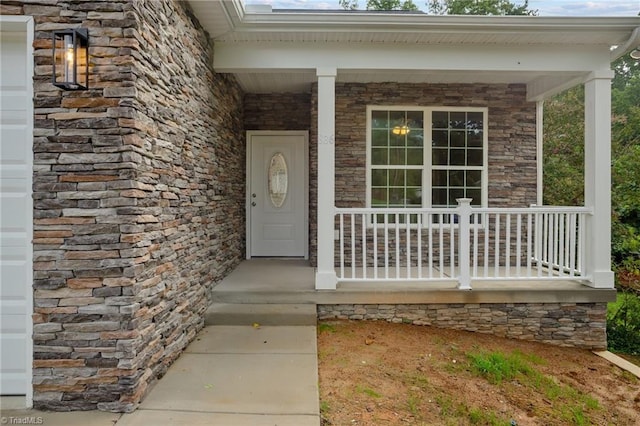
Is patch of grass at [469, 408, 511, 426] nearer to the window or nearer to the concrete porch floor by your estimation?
the concrete porch floor

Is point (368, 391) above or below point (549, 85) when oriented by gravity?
below

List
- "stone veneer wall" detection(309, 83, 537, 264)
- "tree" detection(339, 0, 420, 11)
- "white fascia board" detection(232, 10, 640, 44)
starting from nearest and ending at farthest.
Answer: "white fascia board" detection(232, 10, 640, 44), "stone veneer wall" detection(309, 83, 537, 264), "tree" detection(339, 0, 420, 11)

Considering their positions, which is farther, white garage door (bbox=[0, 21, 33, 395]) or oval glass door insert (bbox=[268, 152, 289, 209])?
oval glass door insert (bbox=[268, 152, 289, 209])

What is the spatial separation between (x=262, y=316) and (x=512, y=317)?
2712 mm

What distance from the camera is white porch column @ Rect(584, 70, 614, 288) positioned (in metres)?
3.98

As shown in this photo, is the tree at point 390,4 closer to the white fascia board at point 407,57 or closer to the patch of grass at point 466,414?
the white fascia board at point 407,57

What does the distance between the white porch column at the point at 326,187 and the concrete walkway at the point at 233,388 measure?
70 cm

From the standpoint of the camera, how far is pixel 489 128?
530 cm

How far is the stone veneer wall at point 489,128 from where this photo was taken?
17.1ft

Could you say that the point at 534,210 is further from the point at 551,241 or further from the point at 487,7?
the point at 487,7

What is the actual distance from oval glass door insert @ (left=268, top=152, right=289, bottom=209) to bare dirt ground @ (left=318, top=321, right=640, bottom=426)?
265cm

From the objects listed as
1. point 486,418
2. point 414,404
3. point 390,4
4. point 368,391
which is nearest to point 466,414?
point 486,418

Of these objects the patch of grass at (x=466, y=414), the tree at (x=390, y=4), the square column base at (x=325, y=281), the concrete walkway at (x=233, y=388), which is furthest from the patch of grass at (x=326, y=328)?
the tree at (x=390, y=4)

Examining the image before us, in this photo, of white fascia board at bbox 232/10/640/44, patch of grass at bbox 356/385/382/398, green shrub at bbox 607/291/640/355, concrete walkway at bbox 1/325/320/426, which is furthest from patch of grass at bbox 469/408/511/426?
white fascia board at bbox 232/10/640/44
